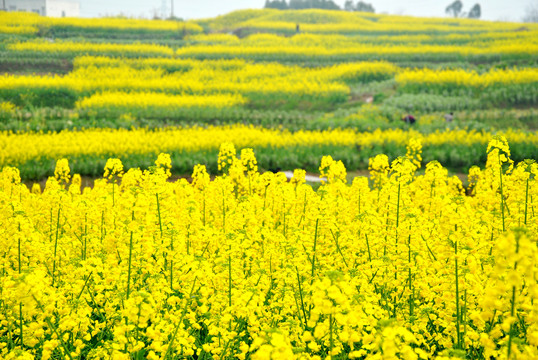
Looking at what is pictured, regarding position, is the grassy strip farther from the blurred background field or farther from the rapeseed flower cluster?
the rapeseed flower cluster

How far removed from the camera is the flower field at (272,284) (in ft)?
9.27

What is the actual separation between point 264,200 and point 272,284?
108 inches

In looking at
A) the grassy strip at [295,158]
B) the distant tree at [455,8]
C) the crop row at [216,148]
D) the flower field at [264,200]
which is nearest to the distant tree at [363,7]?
the distant tree at [455,8]

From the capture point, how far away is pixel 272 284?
5008 mm

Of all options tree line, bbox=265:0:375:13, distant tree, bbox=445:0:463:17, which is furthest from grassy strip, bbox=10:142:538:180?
distant tree, bbox=445:0:463:17

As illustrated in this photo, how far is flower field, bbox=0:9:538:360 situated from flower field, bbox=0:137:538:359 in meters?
0.03

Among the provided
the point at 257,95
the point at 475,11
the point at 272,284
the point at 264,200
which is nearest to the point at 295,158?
the point at 264,200

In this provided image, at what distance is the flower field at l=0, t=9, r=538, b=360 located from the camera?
3418 mm

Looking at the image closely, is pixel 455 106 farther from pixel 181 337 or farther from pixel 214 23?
pixel 214 23

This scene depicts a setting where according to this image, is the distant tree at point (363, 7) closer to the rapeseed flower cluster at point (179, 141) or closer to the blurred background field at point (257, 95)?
the blurred background field at point (257, 95)

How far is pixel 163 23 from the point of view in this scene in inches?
2144

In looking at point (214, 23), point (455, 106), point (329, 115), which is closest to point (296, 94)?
point (329, 115)

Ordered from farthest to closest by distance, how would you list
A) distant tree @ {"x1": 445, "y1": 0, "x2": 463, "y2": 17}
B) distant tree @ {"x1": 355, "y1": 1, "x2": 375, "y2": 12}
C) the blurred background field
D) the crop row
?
distant tree @ {"x1": 445, "y1": 0, "x2": 463, "y2": 17} < distant tree @ {"x1": 355, "y1": 1, "x2": 375, "y2": 12} < the blurred background field < the crop row

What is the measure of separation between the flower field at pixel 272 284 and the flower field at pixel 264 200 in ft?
0.09
